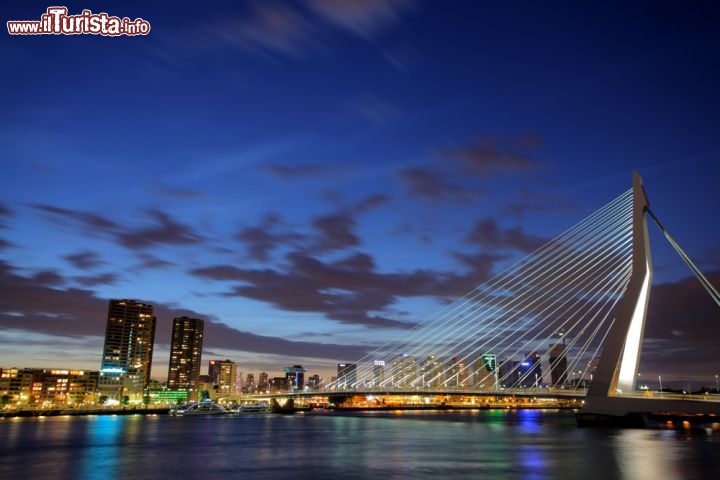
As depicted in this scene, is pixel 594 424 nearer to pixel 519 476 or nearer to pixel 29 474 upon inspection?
pixel 519 476

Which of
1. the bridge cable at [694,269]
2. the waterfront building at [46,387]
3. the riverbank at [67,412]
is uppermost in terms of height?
the bridge cable at [694,269]

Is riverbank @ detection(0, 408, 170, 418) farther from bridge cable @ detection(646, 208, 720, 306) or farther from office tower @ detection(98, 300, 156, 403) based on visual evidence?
bridge cable @ detection(646, 208, 720, 306)

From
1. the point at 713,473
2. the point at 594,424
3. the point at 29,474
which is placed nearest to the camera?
the point at 713,473

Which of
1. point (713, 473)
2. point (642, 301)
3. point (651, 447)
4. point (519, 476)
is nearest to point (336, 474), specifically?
point (519, 476)

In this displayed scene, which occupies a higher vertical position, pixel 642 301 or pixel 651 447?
pixel 642 301

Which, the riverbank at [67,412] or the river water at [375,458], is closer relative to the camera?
the river water at [375,458]

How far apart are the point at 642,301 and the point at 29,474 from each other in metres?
37.8

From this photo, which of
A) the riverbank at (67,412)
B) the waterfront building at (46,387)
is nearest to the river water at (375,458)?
the riverbank at (67,412)

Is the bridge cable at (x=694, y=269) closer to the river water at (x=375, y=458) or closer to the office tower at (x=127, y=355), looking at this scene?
the river water at (x=375, y=458)

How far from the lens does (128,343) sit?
195500 millimetres

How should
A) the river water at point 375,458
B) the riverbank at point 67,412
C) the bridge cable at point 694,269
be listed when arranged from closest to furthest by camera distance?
the river water at point 375,458 → the bridge cable at point 694,269 → the riverbank at point 67,412

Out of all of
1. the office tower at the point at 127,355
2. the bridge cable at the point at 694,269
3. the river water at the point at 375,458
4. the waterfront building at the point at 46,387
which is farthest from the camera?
the office tower at the point at 127,355

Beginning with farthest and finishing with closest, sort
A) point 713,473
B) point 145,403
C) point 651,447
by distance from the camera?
1. point 145,403
2. point 651,447
3. point 713,473

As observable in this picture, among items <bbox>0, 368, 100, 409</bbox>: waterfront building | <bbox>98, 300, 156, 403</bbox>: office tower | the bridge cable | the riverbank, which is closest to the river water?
the bridge cable
